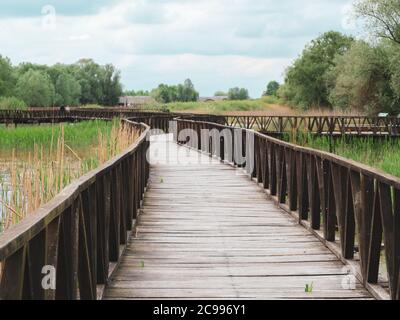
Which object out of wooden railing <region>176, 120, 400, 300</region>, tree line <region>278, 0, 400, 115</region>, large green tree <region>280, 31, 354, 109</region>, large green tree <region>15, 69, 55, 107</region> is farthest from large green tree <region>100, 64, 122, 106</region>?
wooden railing <region>176, 120, 400, 300</region>

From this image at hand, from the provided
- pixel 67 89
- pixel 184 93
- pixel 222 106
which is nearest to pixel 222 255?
pixel 222 106

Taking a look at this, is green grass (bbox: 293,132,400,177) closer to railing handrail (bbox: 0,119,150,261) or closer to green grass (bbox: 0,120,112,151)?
green grass (bbox: 0,120,112,151)

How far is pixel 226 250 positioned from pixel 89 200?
2.25m

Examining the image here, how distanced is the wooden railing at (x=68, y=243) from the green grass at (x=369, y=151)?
781cm

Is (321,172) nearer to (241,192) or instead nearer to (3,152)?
(241,192)

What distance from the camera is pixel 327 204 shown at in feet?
20.5

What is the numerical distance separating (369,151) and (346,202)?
41.6 feet

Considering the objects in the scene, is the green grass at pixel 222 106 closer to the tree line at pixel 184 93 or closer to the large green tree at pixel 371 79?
the large green tree at pixel 371 79

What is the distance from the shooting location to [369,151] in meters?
17.7

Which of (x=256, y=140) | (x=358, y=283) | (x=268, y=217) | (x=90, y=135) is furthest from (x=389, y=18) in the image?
(x=358, y=283)

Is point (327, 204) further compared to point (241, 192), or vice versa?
point (241, 192)

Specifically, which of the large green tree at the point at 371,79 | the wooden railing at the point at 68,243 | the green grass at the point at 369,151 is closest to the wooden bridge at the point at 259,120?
the large green tree at the point at 371,79

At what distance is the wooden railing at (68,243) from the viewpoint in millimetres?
2423

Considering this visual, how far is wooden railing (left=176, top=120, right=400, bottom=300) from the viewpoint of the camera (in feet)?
14.3
